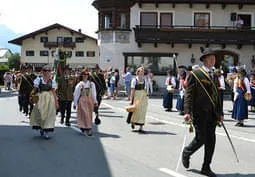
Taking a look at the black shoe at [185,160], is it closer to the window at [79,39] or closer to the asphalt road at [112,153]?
the asphalt road at [112,153]

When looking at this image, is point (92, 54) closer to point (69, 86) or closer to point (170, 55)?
point (170, 55)

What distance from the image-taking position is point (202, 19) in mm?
34938

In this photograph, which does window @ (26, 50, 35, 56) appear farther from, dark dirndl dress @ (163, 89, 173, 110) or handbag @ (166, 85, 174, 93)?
handbag @ (166, 85, 174, 93)

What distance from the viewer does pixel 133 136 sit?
11.6m

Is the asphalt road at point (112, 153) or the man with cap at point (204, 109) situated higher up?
the man with cap at point (204, 109)

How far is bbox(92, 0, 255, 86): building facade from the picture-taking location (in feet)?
112

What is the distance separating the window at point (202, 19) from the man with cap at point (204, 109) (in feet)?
92.4

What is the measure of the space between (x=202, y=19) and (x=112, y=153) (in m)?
27.3

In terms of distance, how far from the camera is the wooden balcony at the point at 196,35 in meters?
33.8

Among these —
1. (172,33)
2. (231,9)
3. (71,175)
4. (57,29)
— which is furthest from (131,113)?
(57,29)

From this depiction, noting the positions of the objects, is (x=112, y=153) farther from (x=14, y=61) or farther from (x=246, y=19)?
(x=14, y=61)

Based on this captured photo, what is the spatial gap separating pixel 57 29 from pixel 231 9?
3101 centimetres

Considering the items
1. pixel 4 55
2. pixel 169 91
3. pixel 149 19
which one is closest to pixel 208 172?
pixel 169 91

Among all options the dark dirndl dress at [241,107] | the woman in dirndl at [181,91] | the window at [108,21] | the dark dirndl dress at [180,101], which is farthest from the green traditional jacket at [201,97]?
the window at [108,21]
